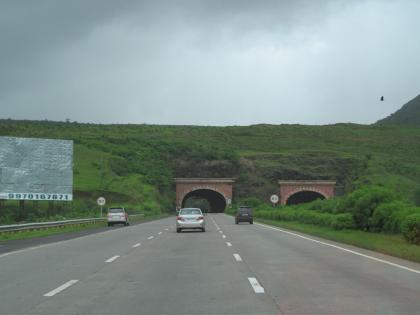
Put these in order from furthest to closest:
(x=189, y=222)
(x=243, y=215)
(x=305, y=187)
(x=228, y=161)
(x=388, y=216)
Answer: (x=228, y=161) → (x=305, y=187) → (x=243, y=215) → (x=189, y=222) → (x=388, y=216)

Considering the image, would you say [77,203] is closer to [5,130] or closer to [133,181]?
[133,181]

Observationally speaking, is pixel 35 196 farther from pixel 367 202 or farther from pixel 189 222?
pixel 367 202

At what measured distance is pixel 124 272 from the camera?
14.7 m

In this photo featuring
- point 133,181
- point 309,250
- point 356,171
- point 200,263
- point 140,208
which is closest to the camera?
point 200,263

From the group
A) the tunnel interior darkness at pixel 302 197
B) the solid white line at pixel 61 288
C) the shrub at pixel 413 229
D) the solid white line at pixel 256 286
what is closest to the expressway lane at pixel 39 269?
the solid white line at pixel 61 288

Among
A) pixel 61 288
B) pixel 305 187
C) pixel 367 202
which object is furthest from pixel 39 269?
pixel 305 187

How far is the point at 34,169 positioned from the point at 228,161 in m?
59.1

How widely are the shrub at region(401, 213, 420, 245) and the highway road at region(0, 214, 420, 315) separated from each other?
2.15 metres

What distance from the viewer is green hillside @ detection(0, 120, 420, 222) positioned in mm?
86000

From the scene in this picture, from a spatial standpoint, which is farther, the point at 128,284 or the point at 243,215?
the point at 243,215

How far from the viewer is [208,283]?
12617 mm

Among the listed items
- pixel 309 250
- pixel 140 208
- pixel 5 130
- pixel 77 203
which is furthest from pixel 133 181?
pixel 309 250

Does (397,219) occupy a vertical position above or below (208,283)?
above

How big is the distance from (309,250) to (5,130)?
9907 cm
